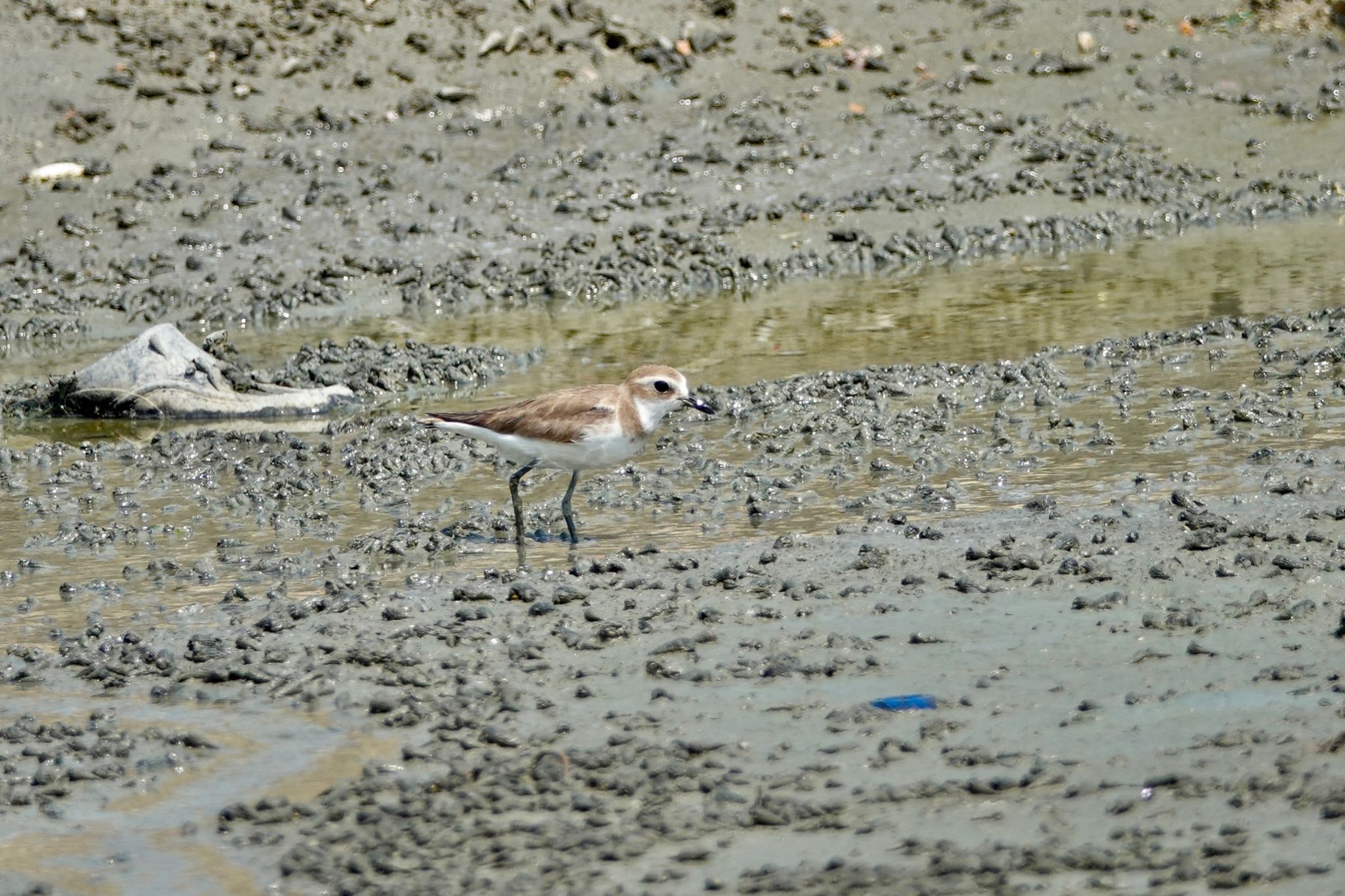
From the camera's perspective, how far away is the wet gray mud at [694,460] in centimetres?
549

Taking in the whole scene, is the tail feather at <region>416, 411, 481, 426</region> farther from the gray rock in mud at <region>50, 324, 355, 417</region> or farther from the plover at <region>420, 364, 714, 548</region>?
the gray rock in mud at <region>50, 324, 355, 417</region>

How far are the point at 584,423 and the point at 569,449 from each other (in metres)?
0.18

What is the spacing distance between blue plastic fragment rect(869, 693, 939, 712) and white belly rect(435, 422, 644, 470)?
2.60 metres

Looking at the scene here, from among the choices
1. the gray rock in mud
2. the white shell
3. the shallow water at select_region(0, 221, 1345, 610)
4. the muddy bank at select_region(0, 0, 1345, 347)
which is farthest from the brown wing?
the white shell

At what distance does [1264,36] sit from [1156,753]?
1785 cm

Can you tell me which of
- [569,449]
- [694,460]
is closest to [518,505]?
[569,449]

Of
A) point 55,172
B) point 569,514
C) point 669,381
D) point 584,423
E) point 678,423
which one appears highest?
point 55,172

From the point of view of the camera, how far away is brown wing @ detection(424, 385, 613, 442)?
8406 mm

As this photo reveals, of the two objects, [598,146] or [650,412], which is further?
[598,146]

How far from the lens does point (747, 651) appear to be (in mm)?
6859

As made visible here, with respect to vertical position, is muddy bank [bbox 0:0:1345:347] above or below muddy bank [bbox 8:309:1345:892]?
above

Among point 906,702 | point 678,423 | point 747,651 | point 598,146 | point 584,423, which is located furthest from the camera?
point 598,146

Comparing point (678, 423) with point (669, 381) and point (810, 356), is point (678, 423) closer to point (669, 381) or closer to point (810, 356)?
point (810, 356)

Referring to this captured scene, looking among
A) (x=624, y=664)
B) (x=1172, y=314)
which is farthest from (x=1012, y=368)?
Answer: (x=624, y=664)
